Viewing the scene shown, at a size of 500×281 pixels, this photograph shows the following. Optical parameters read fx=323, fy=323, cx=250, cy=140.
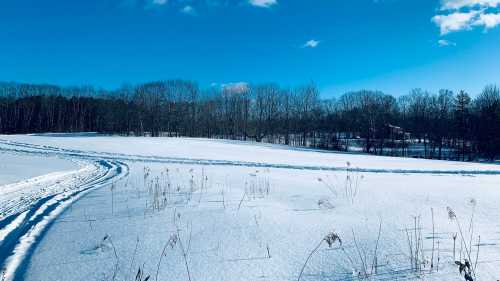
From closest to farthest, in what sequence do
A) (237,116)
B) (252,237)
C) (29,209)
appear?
(252,237) < (29,209) < (237,116)

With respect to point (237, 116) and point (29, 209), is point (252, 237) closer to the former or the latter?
point (29, 209)

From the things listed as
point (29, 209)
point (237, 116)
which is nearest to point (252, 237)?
point (29, 209)

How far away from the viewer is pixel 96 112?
77062 millimetres

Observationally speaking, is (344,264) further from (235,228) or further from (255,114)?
(255,114)

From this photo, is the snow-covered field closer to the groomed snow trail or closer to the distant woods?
the groomed snow trail

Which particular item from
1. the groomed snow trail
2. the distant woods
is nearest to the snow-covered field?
the groomed snow trail

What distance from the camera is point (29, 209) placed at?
6379mm

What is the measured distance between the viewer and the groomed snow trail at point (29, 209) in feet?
12.4

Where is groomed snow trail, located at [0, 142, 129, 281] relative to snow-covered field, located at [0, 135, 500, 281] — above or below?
below

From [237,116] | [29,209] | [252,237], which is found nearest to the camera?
[252,237]

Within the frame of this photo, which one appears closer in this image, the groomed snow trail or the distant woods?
the groomed snow trail

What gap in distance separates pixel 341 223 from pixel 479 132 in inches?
2111

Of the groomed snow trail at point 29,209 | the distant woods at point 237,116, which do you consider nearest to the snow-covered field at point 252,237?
→ the groomed snow trail at point 29,209

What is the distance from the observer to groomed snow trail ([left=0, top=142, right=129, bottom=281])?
12.4ft
